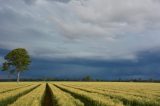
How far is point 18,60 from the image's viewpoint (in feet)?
356

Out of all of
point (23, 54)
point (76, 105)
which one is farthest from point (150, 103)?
point (23, 54)

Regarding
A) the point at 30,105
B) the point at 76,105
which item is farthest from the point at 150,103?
the point at 30,105

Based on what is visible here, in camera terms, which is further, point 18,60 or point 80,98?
point 18,60

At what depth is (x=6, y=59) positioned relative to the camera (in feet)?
365

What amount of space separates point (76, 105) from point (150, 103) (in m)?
5.13

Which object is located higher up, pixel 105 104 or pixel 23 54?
pixel 23 54

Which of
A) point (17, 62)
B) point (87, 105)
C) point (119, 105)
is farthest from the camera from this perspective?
point (17, 62)

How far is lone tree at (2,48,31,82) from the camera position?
109 m

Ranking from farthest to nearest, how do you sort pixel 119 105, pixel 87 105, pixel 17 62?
pixel 17 62, pixel 87 105, pixel 119 105

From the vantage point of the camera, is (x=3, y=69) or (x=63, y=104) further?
(x=3, y=69)

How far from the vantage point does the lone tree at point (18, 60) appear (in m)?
109

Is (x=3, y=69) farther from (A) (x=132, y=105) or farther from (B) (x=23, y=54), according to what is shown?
(A) (x=132, y=105)

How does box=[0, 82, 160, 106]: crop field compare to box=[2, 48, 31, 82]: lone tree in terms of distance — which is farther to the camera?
box=[2, 48, 31, 82]: lone tree

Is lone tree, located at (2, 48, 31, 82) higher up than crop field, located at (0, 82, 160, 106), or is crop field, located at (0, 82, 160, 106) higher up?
lone tree, located at (2, 48, 31, 82)
